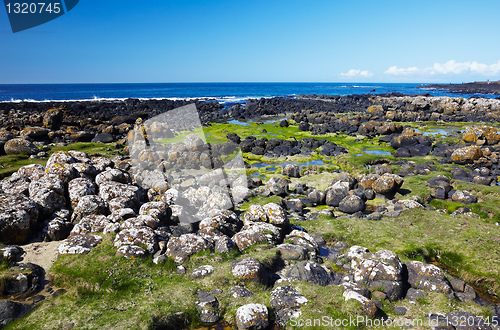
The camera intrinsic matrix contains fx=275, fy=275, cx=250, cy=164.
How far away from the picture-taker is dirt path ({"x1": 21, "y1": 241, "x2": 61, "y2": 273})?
9.39 m

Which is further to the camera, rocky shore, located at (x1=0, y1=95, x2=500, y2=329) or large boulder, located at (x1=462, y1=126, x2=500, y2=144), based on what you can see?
large boulder, located at (x1=462, y1=126, x2=500, y2=144)

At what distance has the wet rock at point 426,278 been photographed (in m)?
8.30

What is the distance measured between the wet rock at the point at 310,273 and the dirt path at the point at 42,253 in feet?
26.4

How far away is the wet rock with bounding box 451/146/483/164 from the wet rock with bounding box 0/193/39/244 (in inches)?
1228

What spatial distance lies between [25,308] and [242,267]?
5944 millimetres

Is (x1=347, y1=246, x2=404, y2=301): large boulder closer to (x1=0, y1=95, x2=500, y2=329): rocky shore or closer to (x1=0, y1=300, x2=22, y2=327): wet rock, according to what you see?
(x1=0, y1=95, x2=500, y2=329): rocky shore

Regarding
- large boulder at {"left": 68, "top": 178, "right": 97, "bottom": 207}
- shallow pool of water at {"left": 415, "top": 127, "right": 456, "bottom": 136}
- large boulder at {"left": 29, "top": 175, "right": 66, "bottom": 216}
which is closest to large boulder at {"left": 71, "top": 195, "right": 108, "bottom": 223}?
large boulder at {"left": 68, "top": 178, "right": 97, "bottom": 207}

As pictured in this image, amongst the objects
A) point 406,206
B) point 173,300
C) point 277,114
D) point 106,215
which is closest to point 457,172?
point 406,206

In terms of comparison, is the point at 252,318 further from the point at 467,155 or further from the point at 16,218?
the point at 467,155

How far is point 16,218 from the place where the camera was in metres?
10.2

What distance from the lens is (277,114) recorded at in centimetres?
6556

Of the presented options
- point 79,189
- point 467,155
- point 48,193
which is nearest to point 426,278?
point 79,189

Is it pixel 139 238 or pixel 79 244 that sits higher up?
pixel 139 238

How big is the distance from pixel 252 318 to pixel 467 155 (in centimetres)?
2701
